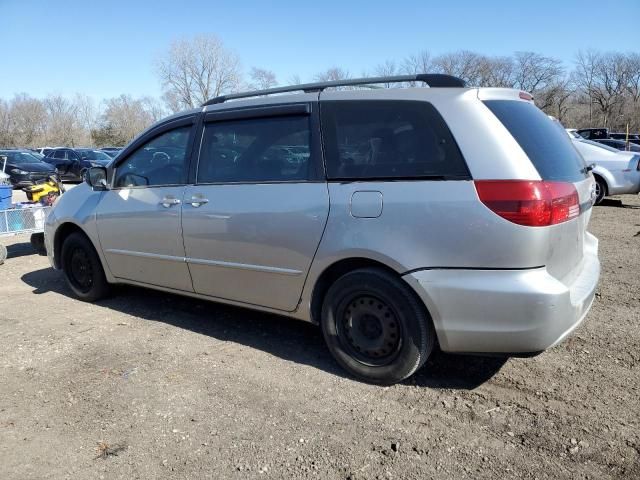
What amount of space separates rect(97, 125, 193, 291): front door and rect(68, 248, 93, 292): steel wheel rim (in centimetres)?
41

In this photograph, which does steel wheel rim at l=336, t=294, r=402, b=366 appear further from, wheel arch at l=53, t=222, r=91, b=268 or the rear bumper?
wheel arch at l=53, t=222, r=91, b=268

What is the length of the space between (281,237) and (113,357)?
1.58 metres

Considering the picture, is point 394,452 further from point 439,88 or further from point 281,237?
point 439,88

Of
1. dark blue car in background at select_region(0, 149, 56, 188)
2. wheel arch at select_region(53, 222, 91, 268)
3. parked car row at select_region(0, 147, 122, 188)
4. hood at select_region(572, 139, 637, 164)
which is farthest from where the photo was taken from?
parked car row at select_region(0, 147, 122, 188)

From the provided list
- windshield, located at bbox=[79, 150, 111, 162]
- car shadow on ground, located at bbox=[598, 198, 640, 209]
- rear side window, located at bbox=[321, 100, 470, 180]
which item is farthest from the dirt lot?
windshield, located at bbox=[79, 150, 111, 162]

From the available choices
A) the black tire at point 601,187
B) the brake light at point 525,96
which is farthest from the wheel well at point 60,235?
the black tire at point 601,187

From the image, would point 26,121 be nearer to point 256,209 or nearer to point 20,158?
point 20,158

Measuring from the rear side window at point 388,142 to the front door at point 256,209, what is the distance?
0.51 feet

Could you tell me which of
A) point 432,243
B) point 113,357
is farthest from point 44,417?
point 432,243

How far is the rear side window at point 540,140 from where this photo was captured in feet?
9.92

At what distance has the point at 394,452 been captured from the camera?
2693mm

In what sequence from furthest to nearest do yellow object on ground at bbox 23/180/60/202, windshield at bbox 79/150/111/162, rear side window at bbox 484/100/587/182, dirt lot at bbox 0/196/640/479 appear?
windshield at bbox 79/150/111/162
yellow object on ground at bbox 23/180/60/202
rear side window at bbox 484/100/587/182
dirt lot at bbox 0/196/640/479

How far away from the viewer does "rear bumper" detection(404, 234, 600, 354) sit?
2.84 metres

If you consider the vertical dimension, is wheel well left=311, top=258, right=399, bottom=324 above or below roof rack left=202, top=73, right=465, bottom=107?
below
